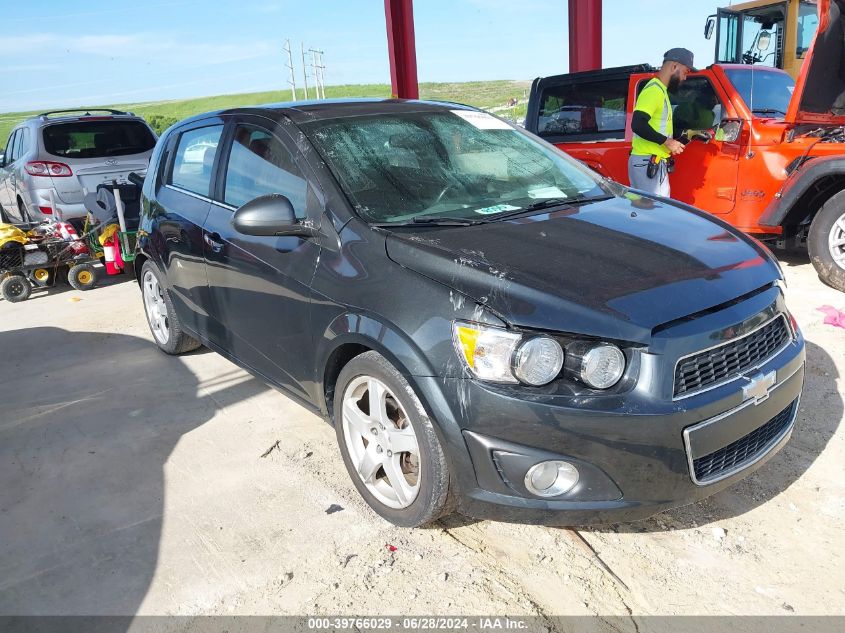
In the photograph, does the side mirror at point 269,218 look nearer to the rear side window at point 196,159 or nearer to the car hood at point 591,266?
the car hood at point 591,266

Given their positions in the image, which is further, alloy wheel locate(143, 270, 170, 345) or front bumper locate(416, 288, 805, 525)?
alloy wheel locate(143, 270, 170, 345)

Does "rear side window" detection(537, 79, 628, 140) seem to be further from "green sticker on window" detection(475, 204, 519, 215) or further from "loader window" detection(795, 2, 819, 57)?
"loader window" detection(795, 2, 819, 57)

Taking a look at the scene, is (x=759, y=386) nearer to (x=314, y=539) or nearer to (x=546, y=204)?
(x=546, y=204)

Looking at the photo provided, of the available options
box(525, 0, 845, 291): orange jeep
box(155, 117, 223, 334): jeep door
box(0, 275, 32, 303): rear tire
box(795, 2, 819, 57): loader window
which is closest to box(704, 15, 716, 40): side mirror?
box(525, 0, 845, 291): orange jeep

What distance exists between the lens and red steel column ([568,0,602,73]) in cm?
1105

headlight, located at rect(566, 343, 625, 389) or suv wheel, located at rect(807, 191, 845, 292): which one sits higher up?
headlight, located at rect(566, 343, 625, 389)

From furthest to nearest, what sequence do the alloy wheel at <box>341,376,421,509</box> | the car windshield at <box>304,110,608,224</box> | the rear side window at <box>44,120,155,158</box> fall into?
the rear side window at <box>44,120,155,158</box>
the car windshield at <box>304,110,608,224</box>
the alloy wheel at <box>341,376,421,509</box>

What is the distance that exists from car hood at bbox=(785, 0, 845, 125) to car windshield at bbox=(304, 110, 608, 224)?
263 cm

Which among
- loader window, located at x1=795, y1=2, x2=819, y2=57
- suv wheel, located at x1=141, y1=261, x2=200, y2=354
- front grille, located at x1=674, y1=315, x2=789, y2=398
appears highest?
loader window, located at x1=795, y1=2, x2=819, y2=57

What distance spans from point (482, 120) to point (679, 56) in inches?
110

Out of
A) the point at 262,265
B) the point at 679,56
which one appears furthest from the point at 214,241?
the point at 679,56

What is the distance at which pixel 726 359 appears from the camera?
2.29 m

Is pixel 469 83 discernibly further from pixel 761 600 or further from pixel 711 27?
pixel 761 600

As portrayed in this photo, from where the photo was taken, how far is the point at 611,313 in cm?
219
